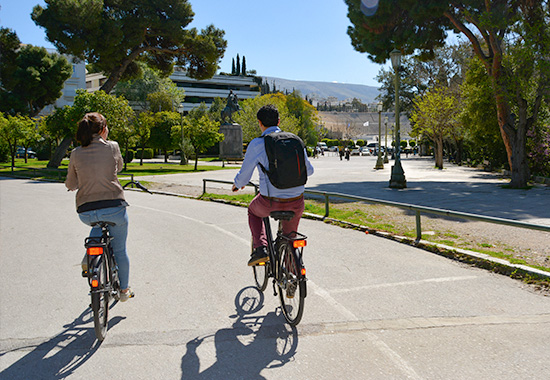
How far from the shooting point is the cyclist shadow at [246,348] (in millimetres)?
3418

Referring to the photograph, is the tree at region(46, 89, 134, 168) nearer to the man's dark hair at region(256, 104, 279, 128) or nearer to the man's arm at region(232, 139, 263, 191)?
the man's dark hair at region(256, 104, 279, 128)

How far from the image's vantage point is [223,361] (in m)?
3.59

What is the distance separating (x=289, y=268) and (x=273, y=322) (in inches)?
22.6

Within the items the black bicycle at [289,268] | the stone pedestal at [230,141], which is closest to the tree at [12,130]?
the stone pedestal at [230,141]

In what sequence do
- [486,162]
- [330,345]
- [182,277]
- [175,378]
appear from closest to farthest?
[175,378] → [330,345] → [182,277] → [486,162]

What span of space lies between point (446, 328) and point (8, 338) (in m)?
3.72

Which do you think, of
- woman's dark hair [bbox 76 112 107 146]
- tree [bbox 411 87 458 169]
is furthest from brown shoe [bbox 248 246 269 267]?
tree [bbox 411 87 458 169]

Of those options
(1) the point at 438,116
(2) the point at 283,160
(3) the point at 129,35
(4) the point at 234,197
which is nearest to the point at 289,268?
(2) the point at 283,160

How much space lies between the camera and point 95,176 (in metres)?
4.16

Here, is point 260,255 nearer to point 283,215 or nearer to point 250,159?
point 283,215

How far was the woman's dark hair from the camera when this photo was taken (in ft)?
13.6

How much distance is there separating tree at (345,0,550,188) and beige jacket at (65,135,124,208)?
55.9 ft

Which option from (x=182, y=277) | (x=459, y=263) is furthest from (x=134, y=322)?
(x=459, y=263)

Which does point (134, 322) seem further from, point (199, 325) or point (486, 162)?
point (486, 162)
